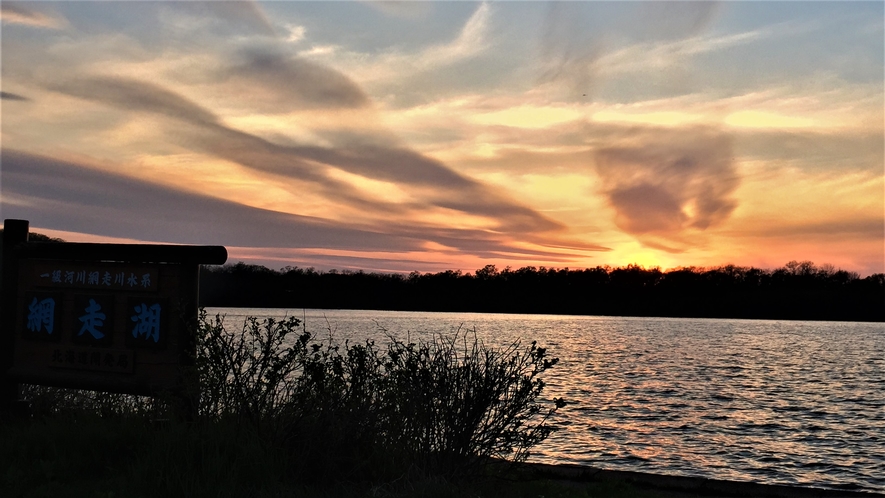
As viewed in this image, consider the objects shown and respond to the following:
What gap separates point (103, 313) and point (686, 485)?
28.0 ft

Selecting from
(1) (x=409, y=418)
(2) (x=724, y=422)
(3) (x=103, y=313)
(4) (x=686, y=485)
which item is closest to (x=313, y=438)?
(1) (x=409, y=418)

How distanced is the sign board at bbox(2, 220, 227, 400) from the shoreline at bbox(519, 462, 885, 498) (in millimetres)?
4873

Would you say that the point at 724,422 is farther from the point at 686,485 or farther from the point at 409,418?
the point at 409,418

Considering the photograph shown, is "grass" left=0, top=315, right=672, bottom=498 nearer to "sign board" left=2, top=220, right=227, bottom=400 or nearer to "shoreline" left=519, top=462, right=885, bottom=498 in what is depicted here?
"sign board" left=2, top=220, right=227, bottom=400

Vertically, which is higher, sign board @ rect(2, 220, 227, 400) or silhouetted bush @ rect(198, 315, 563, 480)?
sign board @ rect(2, 220, 227, 400)

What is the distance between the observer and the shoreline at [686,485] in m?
9.05

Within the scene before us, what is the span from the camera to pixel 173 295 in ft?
30.3

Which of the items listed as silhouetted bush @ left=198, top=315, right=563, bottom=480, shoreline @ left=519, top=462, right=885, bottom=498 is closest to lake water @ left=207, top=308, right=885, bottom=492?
silhouetted bush @ left=198, top=315, right=563, bottom=480

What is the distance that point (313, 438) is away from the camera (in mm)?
7078

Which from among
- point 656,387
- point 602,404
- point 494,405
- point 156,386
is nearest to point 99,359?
point 156,386

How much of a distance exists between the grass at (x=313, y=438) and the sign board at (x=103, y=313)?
95 centimetres

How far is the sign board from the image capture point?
915 cm

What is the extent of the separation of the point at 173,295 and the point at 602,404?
76.4ft

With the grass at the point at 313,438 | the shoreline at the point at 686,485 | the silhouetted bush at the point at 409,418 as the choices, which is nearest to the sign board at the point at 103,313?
the grass at the point at 313,438
